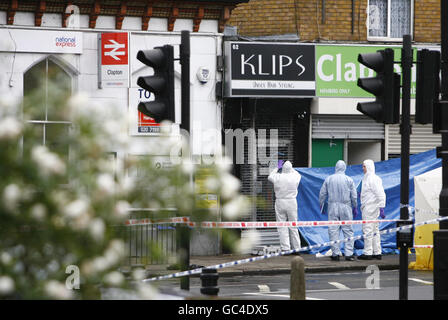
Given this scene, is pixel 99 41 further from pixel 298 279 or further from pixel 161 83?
pixel 298 279

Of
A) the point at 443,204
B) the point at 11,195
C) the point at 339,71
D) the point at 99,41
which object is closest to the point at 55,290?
the point at 11,195

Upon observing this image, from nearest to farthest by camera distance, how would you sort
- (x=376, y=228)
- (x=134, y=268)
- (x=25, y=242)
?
(x=25, y=242)
(x=134, y=268)
(x=376, y=228)

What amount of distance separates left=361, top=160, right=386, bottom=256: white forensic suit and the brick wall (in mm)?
4088

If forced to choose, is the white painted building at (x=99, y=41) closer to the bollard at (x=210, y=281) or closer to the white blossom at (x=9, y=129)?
the bollard at (x=210, y=281)

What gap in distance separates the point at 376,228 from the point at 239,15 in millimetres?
6034

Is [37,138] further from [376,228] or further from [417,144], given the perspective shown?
[417,144]

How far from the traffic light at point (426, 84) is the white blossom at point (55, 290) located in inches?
250

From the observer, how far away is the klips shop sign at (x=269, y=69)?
64.5 feet

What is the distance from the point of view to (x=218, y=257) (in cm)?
1911

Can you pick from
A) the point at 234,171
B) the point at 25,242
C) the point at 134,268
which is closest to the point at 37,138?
the point at 25,242

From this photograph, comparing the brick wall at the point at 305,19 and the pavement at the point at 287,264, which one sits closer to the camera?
the pavement at the point at 287,264

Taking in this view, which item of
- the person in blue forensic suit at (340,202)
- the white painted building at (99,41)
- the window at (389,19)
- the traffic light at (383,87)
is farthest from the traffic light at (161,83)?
the window at (389,19)

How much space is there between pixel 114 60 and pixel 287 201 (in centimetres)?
452

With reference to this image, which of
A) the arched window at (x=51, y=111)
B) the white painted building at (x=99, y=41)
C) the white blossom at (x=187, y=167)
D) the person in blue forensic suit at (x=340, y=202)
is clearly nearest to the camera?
the arched window at (x=51, y=111)
